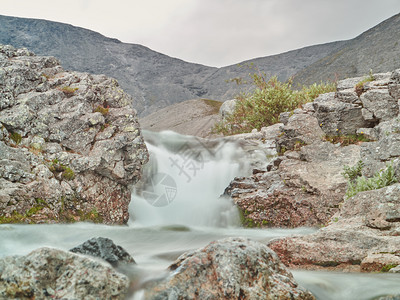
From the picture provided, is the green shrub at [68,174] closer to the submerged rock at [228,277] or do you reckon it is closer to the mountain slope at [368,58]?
the submerged rock at [228,277]

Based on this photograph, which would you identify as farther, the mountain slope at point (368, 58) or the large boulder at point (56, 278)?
the mountain slope at point (368, 58)

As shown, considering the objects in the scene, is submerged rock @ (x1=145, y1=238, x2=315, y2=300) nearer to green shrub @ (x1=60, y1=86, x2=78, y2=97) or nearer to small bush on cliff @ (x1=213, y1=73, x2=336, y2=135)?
green shrub @ (x1=60, y1=86, x2=78, y2=97)

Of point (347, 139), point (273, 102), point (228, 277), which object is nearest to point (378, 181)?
point (347, 139)

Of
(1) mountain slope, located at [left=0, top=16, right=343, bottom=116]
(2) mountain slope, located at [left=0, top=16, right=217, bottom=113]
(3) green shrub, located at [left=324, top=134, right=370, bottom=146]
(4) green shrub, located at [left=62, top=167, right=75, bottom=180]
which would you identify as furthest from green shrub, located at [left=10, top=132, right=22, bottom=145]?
(2) mountain slope, located at [left=0, top=16, right=217, bottom=113]

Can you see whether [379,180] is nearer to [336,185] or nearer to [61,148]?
[336,185]

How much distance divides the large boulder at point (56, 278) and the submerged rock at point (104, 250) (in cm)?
88

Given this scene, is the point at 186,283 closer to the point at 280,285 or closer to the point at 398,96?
the point at 280,285

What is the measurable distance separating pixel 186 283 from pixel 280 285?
1.08 meters

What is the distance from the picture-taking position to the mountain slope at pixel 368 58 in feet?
107

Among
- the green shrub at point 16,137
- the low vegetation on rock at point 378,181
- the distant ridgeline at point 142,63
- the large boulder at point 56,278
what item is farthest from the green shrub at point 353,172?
the distant ridgeline at point 142,63

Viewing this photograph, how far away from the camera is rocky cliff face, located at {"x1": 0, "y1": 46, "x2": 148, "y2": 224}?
29.3 feet

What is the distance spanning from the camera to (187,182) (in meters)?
15.2

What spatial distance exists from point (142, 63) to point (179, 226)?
72361 mm

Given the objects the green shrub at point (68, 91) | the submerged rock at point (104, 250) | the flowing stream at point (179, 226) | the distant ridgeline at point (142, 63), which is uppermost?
the distant ridgeline at point (142, 63)
